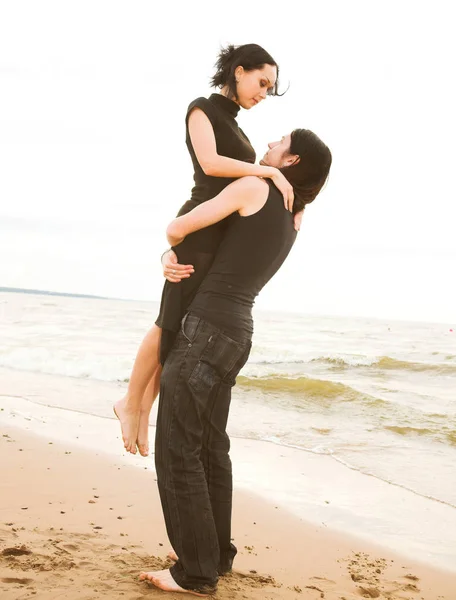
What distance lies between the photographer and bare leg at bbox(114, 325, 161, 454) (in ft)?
8.76

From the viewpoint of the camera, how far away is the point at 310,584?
133 inches

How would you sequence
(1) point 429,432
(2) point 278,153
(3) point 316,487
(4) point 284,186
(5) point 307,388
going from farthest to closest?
(5) point 307,388 < (1) point 429,432 < (3) point 316,487 < (2) point 278,153 < (4) point 284,186

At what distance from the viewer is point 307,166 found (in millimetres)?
2598

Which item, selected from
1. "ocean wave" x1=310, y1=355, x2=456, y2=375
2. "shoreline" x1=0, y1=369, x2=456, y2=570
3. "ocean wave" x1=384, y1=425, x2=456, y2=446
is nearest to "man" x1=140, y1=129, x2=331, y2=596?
"shoreline" x1=0, y1=369, x2=456, y2=570

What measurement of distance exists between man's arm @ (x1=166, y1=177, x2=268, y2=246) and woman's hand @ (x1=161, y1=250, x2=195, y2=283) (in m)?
0.11

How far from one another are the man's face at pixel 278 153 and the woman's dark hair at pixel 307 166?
31 millimetres

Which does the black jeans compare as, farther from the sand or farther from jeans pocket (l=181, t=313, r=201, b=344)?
the sand

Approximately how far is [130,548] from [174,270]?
5.74 ft

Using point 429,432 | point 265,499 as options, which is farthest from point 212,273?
point 429,432

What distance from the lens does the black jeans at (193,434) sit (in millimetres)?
2512

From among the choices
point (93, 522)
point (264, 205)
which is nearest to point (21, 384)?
point (93, 522)

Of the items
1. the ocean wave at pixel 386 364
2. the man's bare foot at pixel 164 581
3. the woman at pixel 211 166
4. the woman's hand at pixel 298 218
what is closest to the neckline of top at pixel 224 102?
the woman at pixel 211 166

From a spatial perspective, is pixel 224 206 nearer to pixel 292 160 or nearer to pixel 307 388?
pixel 292 160

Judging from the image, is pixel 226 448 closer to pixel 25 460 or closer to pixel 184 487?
pixel 184 487
